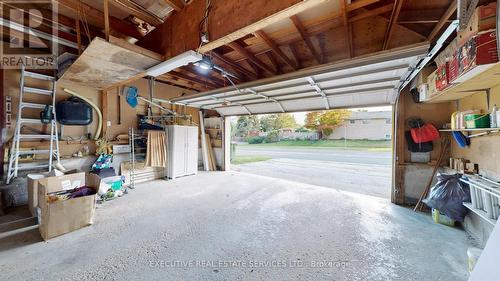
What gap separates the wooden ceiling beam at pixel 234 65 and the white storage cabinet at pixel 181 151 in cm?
259

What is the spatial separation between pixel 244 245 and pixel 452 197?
9.59ft

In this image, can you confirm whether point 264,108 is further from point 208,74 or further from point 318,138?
point 318,138

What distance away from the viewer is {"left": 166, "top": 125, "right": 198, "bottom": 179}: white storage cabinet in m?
5.38

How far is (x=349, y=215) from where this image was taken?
3070 millimetres

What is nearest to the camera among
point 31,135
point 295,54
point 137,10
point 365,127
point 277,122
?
point 137,10

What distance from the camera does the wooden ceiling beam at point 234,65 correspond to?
3.42m

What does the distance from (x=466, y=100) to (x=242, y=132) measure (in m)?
23.6

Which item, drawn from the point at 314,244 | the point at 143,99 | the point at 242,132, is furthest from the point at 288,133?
the point at 314,244

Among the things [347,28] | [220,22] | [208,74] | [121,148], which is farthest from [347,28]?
[121,148]

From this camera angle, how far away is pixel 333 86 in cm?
342

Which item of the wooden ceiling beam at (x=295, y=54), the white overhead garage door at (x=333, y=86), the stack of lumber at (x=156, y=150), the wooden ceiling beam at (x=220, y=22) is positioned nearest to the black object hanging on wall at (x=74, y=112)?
the stack of lumber at (x=156, y=150)

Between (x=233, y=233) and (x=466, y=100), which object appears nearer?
(x=233, y=233)

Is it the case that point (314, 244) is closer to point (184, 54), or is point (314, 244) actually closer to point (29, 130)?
point (184, 54)

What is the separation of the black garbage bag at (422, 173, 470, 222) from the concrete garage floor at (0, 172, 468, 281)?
0.98ft
